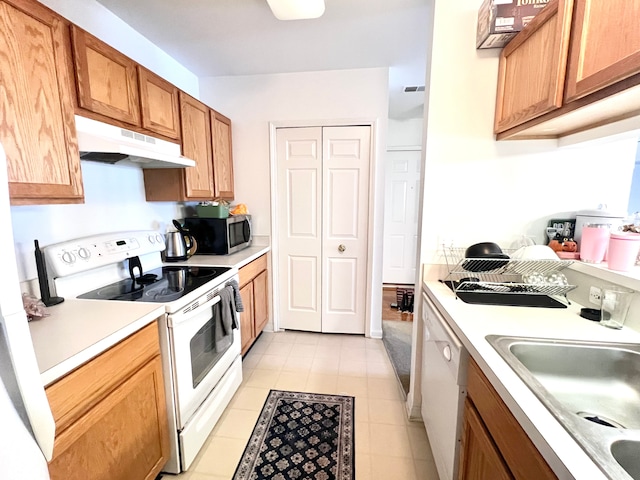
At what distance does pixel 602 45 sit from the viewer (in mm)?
945

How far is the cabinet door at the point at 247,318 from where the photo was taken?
2.39 meters

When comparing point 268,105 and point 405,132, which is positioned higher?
point 405,132

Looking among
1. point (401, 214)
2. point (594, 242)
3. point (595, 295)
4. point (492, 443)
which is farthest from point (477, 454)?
point (401, 214)

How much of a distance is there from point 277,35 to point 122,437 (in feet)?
8.21

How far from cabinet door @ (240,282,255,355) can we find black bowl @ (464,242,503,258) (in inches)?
65.5

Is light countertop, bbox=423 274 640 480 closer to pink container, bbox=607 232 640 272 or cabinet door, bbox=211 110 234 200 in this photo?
pink container, bbox=607 232 640 272

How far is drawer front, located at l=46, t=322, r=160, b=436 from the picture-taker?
0.93 m

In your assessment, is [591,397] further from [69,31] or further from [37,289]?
[69,31]

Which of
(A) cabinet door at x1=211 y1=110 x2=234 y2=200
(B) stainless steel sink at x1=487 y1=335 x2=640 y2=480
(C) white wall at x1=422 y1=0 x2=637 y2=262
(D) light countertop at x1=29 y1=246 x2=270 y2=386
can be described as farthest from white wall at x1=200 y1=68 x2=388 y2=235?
(B) stainless steel sink at x1=487 y1=335 x2=640 y2=480

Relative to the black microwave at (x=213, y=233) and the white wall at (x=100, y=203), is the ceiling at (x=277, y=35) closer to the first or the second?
the white wall at (x=100, y=203)

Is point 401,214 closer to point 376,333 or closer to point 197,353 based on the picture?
point 376,333

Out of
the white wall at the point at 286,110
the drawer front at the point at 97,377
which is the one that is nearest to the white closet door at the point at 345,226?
the white wall at the point at 286,110

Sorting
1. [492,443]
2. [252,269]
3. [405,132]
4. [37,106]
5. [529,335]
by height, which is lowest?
[492,443]

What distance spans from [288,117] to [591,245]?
245 cm
